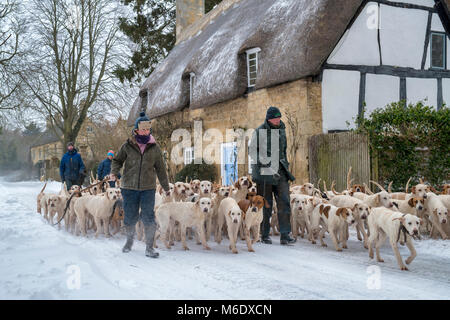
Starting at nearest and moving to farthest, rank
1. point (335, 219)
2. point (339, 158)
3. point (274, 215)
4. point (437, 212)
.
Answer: point (335, 219) → point (437, 212) → point (274, 215) → point (339, 158)

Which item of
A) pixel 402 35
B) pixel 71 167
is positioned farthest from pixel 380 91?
pixel 71 167

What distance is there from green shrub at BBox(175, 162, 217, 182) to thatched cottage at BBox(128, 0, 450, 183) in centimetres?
41

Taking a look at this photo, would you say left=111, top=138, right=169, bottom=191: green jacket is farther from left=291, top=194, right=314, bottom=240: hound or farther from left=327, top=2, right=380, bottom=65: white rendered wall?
left=327, top=2, right=380, bottom=65: white rendered wall

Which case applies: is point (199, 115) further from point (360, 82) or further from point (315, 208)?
point (315, 208)

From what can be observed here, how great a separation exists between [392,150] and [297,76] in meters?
3.31

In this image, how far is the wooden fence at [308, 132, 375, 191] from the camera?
417 inches

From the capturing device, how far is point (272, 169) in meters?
7.01

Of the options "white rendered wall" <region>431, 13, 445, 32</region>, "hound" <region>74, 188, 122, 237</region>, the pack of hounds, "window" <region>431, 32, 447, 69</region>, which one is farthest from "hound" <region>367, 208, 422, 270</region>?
"white rendered wall" <region>431, 13, 445, 32</region>

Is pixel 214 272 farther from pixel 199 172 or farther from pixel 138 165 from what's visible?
pixel 199 172

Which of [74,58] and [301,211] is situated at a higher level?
[74,58]

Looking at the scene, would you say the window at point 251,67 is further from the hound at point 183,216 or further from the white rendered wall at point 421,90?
the hound at point 183,216

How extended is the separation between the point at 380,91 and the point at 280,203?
24.4ft

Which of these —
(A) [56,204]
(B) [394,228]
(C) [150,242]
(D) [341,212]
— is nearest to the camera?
(B) [394,228]

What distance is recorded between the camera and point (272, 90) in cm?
1348
